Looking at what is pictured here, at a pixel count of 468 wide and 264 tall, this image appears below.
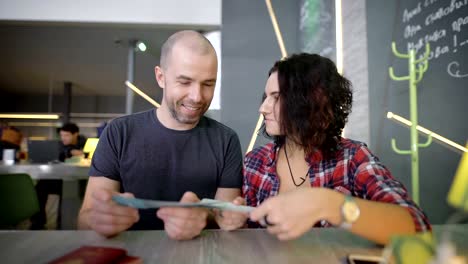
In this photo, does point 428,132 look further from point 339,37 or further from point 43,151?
point 43,151

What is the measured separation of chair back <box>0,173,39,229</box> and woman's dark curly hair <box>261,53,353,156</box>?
139 centimetres

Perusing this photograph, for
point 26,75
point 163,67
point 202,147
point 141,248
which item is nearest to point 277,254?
point 141,248

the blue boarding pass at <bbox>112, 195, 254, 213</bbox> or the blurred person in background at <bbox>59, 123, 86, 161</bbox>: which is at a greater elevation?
the blurred person in background at <bbox>59, 123, 86, 161</bbox>

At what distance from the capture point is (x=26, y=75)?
7582 millimetres

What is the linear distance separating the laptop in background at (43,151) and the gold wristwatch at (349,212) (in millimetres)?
4013

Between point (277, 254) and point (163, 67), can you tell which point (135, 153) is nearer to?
point (163, 67)

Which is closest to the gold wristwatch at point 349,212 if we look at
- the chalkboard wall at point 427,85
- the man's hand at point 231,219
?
the man's hand at point 231,219

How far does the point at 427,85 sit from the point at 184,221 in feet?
6.16

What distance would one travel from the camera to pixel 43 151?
4.02 m

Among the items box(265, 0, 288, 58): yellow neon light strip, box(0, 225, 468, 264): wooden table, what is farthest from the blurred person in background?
box(0, 225, 468, 264): wooden table

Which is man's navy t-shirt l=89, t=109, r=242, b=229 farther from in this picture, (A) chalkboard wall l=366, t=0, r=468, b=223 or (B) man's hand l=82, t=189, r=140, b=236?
(A) chalkboard wall l=366, t=0, r=468, b=223

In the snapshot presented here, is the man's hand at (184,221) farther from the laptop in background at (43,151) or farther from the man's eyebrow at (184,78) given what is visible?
the laptop in background at (43,151)

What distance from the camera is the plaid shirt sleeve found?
2.68ft

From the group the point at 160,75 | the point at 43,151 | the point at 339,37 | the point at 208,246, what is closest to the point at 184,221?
the point at 208,246
